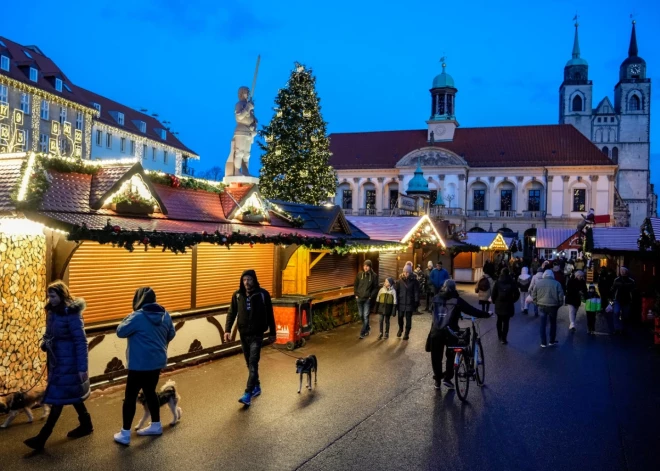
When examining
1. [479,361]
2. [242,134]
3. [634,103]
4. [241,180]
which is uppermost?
[634,103]

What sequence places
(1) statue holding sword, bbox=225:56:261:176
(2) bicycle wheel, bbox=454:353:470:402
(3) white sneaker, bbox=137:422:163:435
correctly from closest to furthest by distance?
(3) white sneaker, bbox=137:422:163:435 < (2) bicycle wheel, bbox=454:353:470:402 < (1) statue holding sword, bbox=225:56:261:176

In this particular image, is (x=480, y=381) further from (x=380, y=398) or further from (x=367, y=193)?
(x=367, y=193)

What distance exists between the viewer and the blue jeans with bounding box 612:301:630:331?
17216 mm

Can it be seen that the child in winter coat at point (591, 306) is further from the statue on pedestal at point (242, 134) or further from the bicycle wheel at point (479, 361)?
the statue on pedestal at point (242, 134)

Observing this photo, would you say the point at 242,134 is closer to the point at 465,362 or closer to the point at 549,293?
the point at 465,362

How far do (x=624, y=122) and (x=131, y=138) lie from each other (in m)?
70.2

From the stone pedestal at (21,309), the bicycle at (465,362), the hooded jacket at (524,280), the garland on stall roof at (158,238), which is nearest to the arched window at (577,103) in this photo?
the hooded jacket at (524,280)

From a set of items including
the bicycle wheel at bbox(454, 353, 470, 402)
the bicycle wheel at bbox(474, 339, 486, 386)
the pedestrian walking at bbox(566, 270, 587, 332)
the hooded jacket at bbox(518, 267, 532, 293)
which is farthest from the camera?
the hooded jacket at bbox(518, 267, 532, 293)

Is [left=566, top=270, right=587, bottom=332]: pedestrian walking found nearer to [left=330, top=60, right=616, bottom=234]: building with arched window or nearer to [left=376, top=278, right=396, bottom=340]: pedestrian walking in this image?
[left=376, top=278, right=396, bottom=340]: pedestrian walking

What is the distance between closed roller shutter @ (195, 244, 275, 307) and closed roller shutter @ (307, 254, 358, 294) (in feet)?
6.12

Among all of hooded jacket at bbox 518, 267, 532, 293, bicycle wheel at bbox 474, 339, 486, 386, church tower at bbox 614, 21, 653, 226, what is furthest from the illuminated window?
bicycle wheel at bbox 474, 339, 486, 386

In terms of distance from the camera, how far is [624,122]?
300 ft

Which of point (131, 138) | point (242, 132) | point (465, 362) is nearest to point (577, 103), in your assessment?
point (131, 138)

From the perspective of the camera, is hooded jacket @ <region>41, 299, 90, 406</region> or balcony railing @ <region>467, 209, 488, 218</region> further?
balcony railing @ <region>467, 209, 488, 218</region>
